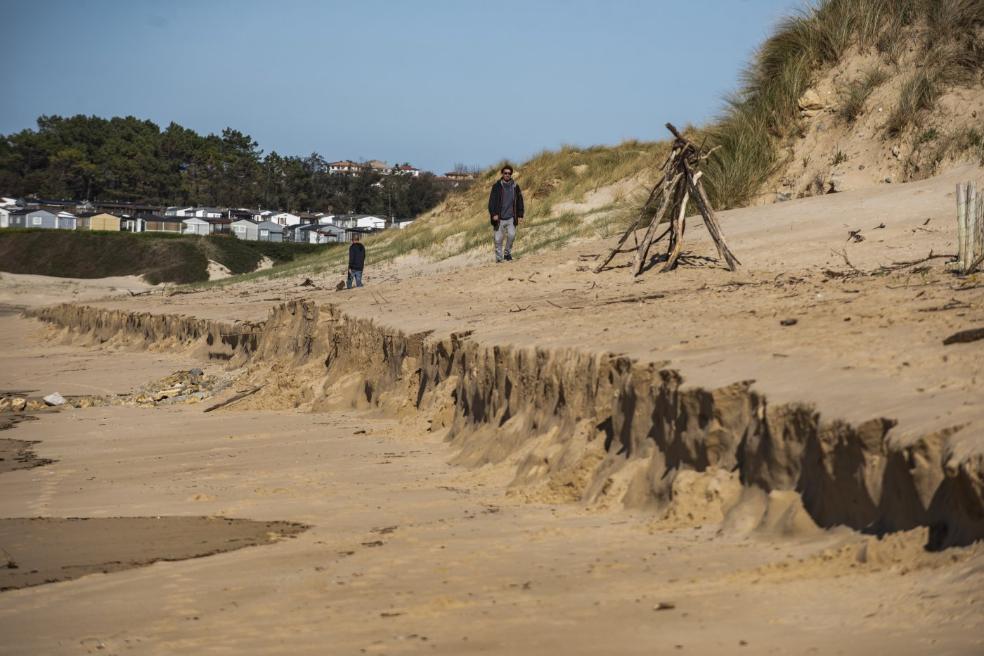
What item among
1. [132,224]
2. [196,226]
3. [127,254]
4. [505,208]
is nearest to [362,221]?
[196,226]

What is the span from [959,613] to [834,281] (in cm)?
641

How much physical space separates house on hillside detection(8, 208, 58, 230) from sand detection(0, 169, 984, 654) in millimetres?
92843

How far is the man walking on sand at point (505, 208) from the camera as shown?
54.1 ft

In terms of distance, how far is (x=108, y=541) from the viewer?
6625 millimetres

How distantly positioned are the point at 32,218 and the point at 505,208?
92512mm

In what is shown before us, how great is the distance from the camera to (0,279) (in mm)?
49500

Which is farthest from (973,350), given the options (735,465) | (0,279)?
(0,279)

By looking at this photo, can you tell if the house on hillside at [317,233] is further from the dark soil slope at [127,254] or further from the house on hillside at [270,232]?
the dark soil slope at [127,254]

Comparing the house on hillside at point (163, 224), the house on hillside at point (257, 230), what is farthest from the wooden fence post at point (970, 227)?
the house on hillside at point (163, 224)

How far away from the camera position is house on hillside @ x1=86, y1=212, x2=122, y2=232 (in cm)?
9918

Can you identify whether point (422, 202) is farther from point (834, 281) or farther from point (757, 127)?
point (834, 281)

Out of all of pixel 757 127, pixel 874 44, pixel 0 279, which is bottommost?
pixel 0 279

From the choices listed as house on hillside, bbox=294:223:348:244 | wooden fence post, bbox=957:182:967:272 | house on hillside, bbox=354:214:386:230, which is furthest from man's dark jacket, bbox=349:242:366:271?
house on hillside, bbox=354:214:386:230

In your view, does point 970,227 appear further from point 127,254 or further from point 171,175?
point 171,175
